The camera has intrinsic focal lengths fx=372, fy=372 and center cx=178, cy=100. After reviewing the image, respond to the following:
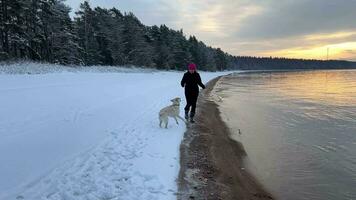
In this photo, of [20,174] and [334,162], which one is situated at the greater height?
[20,174]

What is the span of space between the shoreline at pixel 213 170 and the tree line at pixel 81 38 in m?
22.9

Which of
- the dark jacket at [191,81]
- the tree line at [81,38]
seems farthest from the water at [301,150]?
the tree line at [81,38]

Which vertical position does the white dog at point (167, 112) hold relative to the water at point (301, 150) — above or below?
above

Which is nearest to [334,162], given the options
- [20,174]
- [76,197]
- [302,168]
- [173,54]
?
[302,168]

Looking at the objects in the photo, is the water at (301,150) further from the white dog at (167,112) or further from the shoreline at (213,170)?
the white dog at (167,112)

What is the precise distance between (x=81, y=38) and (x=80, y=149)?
57189 millimetres

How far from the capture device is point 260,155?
1090 cm

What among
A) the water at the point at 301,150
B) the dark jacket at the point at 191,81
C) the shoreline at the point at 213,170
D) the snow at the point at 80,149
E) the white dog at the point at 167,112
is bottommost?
the water at the point at 301,150

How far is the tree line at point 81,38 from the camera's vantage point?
4206 centimetres

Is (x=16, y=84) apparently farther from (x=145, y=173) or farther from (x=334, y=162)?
(x=334, y=162)

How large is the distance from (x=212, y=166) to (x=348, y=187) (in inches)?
120

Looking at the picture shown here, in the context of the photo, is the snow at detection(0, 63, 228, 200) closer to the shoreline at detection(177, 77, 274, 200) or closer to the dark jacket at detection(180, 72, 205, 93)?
the shoreline at detection(177, 77, 274, 200)

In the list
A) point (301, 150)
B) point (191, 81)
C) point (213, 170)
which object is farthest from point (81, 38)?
point (213, 170)

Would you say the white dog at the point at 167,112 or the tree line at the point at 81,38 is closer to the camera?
the white dog at the point at 167,112
